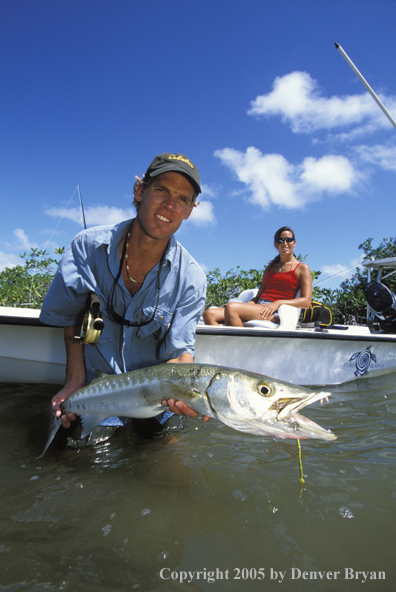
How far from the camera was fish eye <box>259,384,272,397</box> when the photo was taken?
1.70 m

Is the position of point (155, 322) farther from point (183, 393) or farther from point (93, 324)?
point (183, 393)

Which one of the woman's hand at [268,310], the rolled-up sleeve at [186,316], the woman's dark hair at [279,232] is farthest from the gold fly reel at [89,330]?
the woman's dark hair at [279,232]

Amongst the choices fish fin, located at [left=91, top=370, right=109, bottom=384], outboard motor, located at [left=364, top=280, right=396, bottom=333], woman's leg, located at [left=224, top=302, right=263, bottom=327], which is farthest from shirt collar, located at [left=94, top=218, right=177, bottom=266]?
outboard motor, located at [left=364, top=280, right=396, bottom=333]

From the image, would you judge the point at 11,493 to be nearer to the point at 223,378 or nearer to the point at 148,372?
the point at 148,372

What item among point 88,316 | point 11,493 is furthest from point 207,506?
point 88,316

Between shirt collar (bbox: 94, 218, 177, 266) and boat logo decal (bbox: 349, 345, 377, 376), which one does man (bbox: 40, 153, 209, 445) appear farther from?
boat logo decal (bbox: 349, 345, 377, 376)

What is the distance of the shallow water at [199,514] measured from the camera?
144 centimetres

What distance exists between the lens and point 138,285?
2.90m

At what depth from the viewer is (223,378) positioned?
1817mm

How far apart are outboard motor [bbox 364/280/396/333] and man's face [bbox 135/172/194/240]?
4.66 meters

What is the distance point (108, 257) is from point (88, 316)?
1.72ft

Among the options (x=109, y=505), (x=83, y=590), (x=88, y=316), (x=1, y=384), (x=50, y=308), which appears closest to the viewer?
(x=83, y=590)

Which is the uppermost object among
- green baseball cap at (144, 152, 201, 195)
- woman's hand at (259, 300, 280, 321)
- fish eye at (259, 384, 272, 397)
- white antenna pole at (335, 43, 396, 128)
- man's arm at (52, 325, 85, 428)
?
white antenna pole at (335, 43, 396, 128)

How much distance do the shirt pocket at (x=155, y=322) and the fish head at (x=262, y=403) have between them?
1.20 m
